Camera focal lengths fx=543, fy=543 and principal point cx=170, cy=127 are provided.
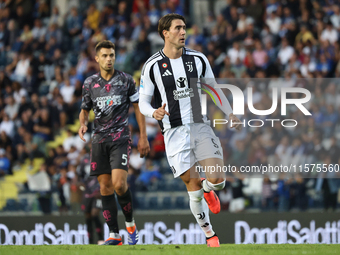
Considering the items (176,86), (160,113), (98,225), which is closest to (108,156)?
(176,86)

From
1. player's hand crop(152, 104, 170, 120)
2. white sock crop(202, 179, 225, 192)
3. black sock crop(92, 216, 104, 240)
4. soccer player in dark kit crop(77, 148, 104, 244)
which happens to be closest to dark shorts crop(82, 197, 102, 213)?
soccer player in dark kit crop(77, 148, 104, 244)

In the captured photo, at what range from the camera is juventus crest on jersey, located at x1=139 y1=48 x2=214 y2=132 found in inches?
249

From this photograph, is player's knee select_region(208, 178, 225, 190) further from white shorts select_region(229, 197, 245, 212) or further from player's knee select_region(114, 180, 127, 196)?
white shorts select_region(229, 197, 245, 212)

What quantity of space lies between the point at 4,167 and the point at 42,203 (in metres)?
3.53

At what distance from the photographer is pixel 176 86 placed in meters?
6.32

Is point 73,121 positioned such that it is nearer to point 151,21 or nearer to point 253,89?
point 151,21

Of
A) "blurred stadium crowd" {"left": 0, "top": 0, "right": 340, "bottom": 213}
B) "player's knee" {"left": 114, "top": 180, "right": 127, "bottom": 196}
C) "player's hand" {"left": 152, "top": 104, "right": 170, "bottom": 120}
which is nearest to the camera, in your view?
"player's hand" {"left": 152, "top": 104, "right": 170, "bottom": 120}

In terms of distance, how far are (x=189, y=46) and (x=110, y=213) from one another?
8.74 meters

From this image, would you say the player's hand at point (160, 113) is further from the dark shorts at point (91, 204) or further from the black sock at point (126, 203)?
the dark shorts at point (91, 204)

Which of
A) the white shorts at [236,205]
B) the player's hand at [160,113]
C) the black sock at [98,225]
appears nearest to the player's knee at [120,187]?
the player's hand at [160,113]

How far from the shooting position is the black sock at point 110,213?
7.11 metres

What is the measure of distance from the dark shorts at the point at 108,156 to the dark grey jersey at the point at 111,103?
79 millimetres

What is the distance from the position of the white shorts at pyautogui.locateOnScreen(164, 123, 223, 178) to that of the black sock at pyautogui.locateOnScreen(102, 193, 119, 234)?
1.30 m

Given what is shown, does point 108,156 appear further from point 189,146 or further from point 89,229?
point 89,229
